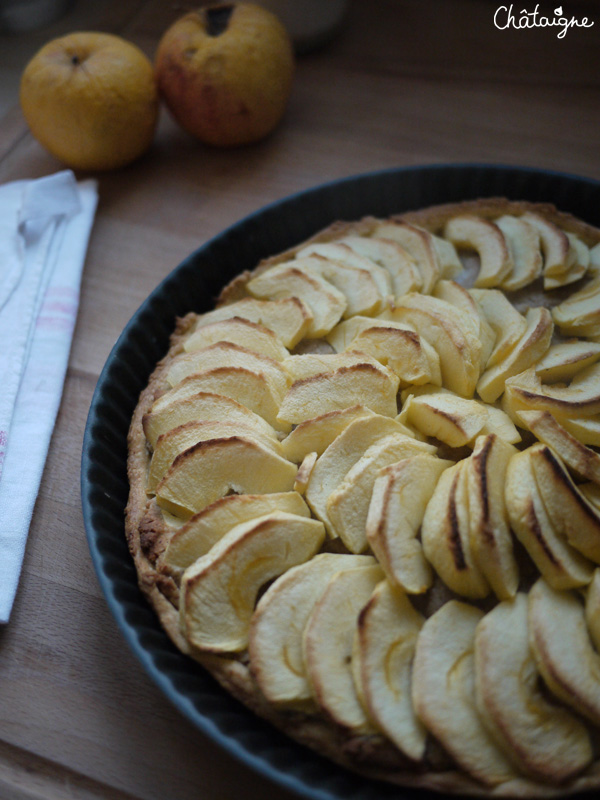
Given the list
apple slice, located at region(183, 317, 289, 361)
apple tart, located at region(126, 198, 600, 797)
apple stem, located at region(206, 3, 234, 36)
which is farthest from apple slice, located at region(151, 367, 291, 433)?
apple stem, located at region(206, 3, 234, 36)

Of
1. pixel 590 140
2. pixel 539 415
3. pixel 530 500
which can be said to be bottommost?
pixel 530 500

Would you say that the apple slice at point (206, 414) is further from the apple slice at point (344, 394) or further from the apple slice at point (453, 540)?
the apple slice at point (453, 540)

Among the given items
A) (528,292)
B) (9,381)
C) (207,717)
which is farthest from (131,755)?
(528,292)

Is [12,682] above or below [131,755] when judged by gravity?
above

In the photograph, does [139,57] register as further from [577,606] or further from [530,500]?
[577,606]

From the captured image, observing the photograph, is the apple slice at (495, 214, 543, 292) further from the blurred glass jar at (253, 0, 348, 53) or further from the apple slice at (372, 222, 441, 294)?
the blurred glass jar at (253, 0, 348, 53)

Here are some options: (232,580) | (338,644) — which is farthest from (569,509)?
(232,580)
